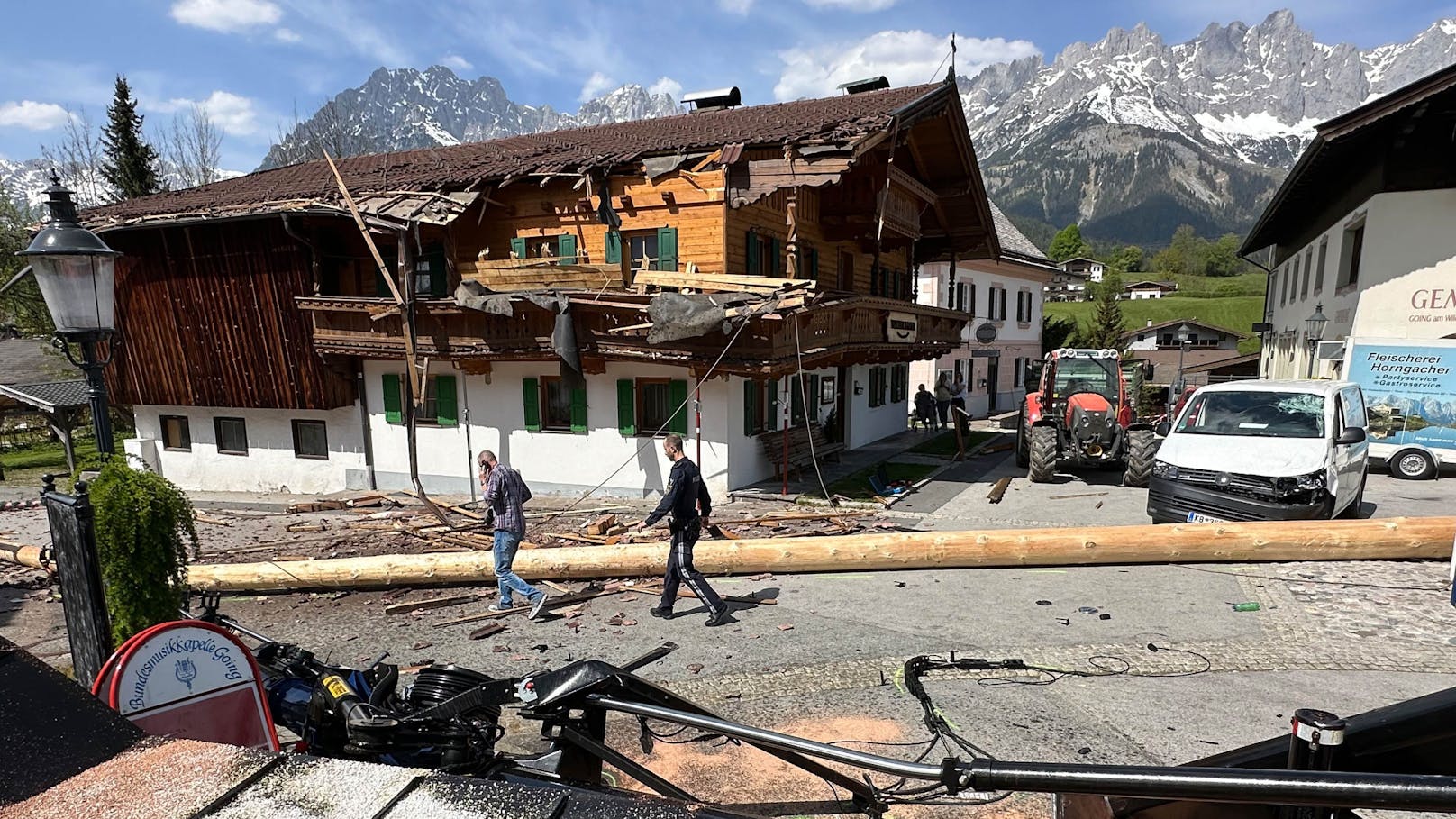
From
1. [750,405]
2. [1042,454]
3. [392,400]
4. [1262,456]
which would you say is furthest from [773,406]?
[392,400]

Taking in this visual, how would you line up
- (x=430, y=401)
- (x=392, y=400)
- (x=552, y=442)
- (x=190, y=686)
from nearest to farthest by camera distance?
1. (x=190, y=686)
2. (x=552, y=442)
3. (x=430, y=401)
4. (x=392, y=400)

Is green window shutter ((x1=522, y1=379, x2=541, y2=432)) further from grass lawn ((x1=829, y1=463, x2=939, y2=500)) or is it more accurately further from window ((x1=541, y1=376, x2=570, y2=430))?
grass lawn ((x1=829, y1=463, x2=939, y2=500))

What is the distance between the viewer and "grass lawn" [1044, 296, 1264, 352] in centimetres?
Result: 6644

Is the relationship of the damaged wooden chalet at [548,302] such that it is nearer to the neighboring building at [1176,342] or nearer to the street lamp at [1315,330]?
the street lamp at [1315,330]

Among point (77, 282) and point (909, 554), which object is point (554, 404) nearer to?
point (909, 554)

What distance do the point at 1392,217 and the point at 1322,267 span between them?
A: 6.09 meters

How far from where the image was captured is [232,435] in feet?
68.2

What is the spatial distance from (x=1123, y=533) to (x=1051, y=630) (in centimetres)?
292

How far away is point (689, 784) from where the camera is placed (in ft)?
15.7

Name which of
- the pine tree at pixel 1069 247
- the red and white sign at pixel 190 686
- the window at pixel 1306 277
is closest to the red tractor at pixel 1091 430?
the window at pixel 1306 277

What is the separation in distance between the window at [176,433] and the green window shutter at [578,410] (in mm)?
13562

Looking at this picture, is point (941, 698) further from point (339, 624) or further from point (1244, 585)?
point (339, 624)

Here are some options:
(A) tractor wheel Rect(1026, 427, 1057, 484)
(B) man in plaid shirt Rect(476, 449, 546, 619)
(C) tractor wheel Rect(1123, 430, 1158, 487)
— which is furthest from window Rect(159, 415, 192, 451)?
(C) tractor wheel Rect(1123, 430, 1158, 487)

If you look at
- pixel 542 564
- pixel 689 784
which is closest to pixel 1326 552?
pixel 689 784
